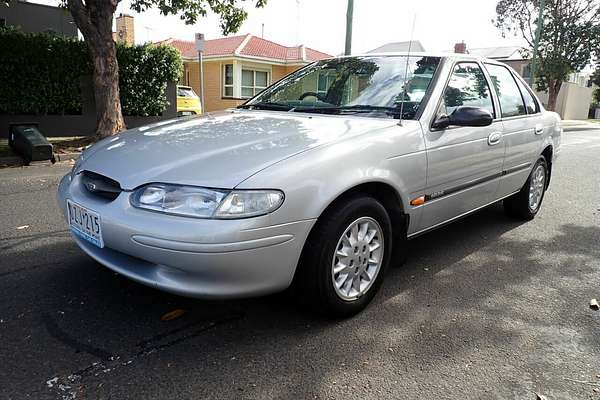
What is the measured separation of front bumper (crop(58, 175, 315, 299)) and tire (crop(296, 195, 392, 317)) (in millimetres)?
113

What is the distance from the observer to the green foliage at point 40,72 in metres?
11.4

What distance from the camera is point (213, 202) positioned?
2.32 meters

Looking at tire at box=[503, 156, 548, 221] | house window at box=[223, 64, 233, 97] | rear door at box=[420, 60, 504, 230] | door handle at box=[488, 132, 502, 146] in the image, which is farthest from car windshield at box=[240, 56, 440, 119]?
house window at box=[223, 64, 233, 97]

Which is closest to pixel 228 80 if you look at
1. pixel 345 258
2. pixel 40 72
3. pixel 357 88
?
pixel 40 72

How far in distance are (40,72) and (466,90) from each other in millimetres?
11428

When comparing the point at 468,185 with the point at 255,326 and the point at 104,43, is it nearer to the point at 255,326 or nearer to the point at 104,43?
the point at 255,326

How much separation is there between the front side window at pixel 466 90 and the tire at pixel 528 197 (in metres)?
1.24

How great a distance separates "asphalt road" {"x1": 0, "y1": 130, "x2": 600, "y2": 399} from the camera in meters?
2.26

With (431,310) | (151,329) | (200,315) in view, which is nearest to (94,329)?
(151,329)

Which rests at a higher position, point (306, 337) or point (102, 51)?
point (102, 51)

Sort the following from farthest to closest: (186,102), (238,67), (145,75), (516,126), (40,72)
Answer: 1. (238,67)
2. (186,102)
3. (145,75)
4. (40,72)
5. (516,126)

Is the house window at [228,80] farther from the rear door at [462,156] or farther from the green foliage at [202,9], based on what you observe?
the rear door at [462,156]

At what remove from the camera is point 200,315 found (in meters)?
2.88

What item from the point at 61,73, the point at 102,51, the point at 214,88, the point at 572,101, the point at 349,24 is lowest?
the point at 572,101
